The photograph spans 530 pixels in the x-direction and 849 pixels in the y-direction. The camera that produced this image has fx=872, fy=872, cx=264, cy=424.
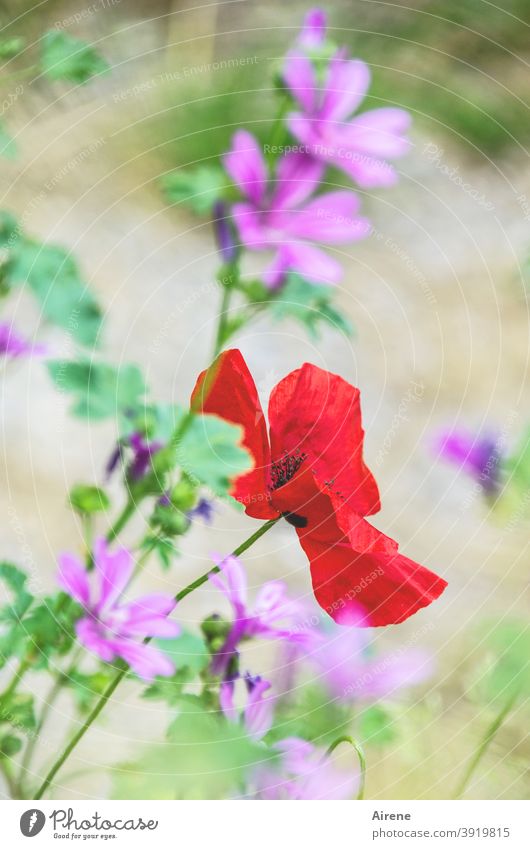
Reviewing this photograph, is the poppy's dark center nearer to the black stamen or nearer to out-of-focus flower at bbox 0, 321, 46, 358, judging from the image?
the black stamen

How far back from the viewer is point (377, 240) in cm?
61

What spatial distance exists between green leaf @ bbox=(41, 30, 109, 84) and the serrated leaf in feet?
0.25

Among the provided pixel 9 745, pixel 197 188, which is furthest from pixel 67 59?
pixel 9 745

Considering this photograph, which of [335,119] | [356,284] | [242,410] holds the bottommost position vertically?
[242,410]

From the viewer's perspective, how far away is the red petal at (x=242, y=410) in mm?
341

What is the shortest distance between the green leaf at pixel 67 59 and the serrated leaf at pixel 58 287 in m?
0.08

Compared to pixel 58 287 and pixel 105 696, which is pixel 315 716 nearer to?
pixel 105 696

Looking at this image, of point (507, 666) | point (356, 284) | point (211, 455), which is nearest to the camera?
point (211, 455)

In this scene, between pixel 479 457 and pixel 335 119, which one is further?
pixel 479 457

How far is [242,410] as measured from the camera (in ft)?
1.12

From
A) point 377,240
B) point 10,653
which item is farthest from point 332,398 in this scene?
point 377,240

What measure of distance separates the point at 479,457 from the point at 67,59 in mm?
287

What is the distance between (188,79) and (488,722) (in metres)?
0.46

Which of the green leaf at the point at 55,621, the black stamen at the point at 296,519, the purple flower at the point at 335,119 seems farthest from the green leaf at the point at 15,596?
the purple flower at the point at 335,119
